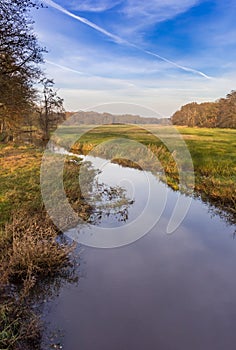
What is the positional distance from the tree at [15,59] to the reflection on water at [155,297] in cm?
1212

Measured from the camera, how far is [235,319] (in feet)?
17.3

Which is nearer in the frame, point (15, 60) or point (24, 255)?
point (24, 255)

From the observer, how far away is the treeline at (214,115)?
4769 cm

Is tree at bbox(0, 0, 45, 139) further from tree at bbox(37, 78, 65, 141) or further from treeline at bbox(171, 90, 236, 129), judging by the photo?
treeline at bbox(171, 90, 236, 129)

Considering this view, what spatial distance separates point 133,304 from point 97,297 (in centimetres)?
75

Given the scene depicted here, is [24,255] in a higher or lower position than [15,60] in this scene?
lower

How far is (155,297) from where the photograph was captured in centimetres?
583

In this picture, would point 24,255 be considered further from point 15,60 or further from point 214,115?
point 214,115

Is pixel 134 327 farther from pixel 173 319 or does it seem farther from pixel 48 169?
pixel 48 169

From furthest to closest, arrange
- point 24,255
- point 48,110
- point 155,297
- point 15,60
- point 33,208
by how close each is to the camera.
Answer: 1. point 48,110
2. point 15,60
3. point 33,208
4. point 24,255
5. point 155,297

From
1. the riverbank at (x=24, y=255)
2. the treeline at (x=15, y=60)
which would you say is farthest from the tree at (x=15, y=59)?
the riverbank at (x=24, y=255)

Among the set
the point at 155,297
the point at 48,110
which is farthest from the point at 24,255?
the point at 48,110

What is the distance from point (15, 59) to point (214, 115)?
42.4 metres

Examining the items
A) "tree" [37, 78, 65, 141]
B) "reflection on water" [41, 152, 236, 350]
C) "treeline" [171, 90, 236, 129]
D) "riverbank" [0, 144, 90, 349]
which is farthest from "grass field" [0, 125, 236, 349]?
"treeline" [171, 90, 236, 129]
